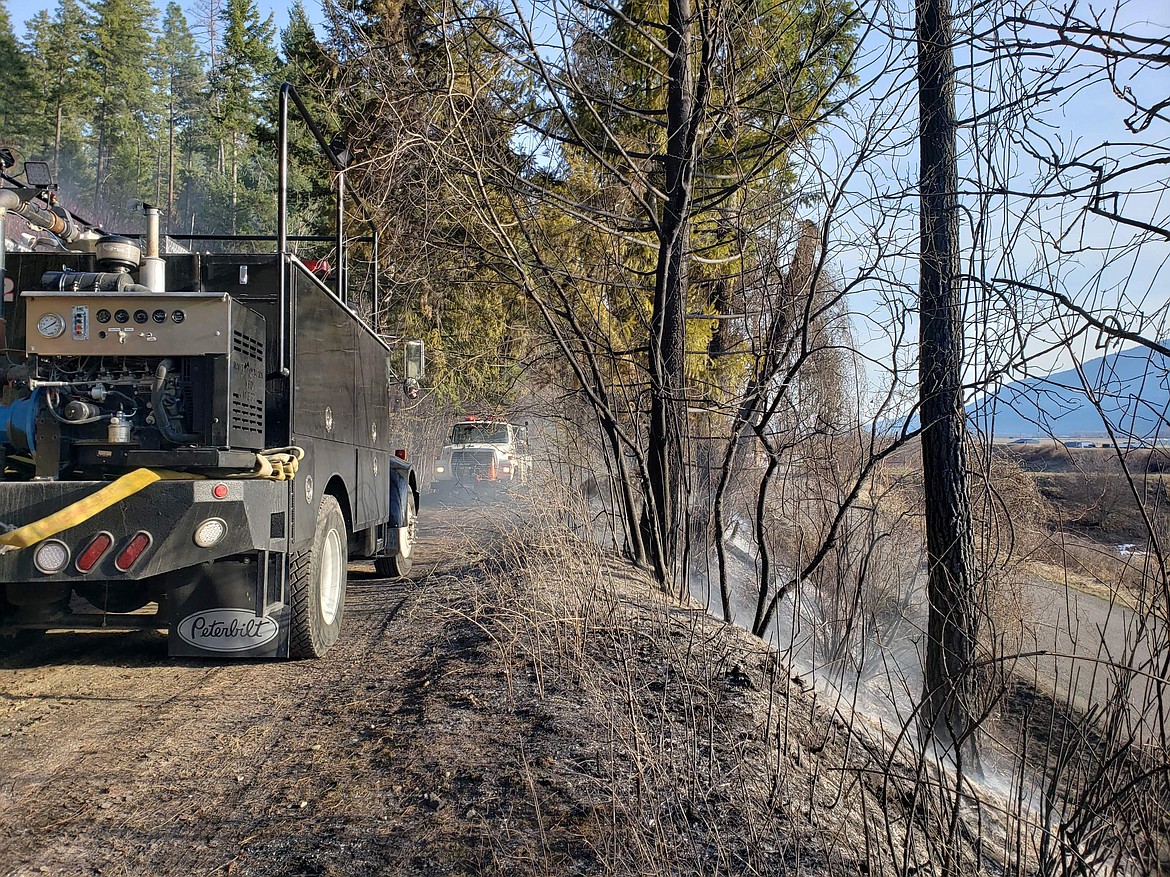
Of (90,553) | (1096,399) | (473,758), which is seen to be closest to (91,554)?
(90,553)

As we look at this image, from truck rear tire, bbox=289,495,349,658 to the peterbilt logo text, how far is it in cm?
30

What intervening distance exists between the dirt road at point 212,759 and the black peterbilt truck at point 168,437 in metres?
0.39

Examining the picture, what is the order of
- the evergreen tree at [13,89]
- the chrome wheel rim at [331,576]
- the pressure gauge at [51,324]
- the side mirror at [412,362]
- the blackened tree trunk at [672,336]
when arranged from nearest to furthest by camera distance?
the pressure gauge at [51,324], the chrome wheel rim at [331,576], the blackened tree trunk at [672,336], the side mirror at [412,362], the evergreen tree at [13,89]

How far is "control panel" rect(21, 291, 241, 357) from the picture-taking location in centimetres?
469

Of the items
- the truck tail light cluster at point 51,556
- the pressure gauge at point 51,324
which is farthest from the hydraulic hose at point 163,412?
the truck tail light cluster at point 51,556

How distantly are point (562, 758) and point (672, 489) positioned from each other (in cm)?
392

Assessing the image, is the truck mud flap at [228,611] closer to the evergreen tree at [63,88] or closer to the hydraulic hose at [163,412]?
the hydraulic hose at [163,412]

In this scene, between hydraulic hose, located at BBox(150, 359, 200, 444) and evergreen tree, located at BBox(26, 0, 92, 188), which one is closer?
hydraulic hose, located at BBox(150, 359, 200, 444)

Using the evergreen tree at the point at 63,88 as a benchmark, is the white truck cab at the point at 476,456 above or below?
below

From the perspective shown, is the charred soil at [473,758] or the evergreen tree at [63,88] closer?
the charred soil at [473,758]

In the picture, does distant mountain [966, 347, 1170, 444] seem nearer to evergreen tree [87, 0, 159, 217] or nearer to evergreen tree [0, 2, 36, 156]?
evergreen tree [0, 2, 36, 156]

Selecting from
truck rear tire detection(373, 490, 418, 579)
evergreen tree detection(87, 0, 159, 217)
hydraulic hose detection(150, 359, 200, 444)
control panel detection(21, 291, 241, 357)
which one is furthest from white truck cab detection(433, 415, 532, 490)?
evergreen tree detection(87, 0, 159, 217)

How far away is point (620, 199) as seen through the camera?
9.76 m

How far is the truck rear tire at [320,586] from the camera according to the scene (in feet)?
18.8
